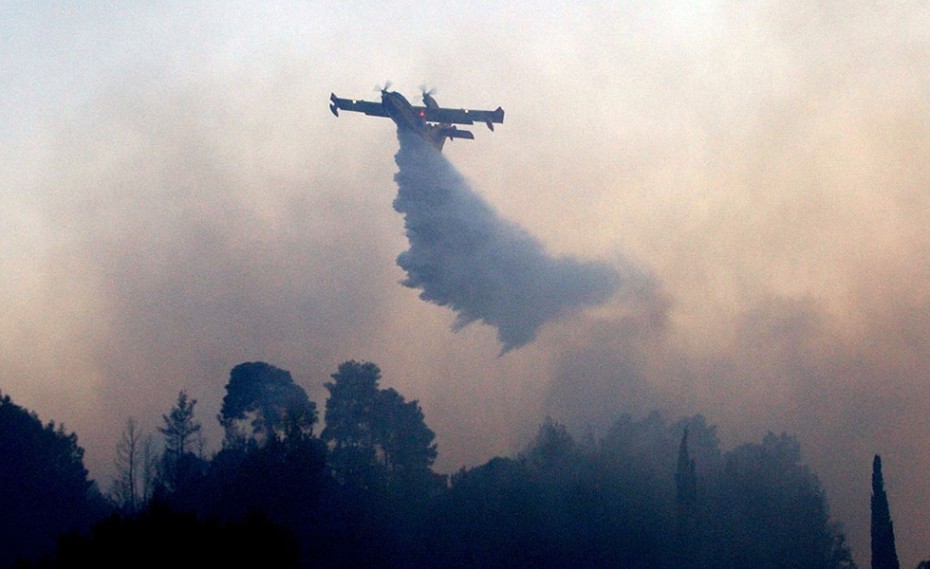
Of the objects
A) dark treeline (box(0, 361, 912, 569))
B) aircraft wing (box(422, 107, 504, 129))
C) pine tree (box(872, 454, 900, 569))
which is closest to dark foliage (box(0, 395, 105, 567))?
dark treeline (box(0, 361, 912, 569))

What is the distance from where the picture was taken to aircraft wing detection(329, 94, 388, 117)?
80.4 meters

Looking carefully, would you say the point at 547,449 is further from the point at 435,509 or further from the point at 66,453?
the point at 66,453

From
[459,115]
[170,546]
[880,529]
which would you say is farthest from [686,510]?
[170,546]

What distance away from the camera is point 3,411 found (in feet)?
250

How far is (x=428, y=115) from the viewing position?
77.1 metres

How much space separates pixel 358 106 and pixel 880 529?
42.0 meters

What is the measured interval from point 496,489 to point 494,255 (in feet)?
51.3

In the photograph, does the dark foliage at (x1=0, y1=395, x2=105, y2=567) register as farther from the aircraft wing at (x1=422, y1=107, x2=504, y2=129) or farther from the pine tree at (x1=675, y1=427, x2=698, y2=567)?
the pine tree at (x1=675, y1=427, x2=698, y2=567)

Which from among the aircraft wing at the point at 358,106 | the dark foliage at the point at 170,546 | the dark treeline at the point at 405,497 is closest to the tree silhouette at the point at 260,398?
the dark treeline at the point at 405,497

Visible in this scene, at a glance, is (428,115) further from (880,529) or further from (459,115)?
(880,529)

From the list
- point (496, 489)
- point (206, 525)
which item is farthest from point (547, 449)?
point (206, 525)

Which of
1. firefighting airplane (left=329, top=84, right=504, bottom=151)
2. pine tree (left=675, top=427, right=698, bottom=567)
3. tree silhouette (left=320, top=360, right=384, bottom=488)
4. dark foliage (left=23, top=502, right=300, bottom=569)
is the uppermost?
firefighting airplane (left=329, top=84, right=504, bottom=151)

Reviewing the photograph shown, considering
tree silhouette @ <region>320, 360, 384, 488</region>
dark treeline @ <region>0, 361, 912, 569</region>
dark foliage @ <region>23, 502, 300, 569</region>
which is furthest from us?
tree silhouette @ <region>320, 360, 384, 488</region>

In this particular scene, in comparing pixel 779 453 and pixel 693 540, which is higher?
pixel 779 453
